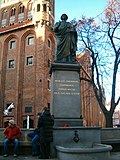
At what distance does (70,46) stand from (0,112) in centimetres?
2250

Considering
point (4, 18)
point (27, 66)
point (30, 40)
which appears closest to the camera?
point (27, 66)

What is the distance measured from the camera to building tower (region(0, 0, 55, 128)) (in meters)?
26.8

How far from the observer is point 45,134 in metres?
6.53

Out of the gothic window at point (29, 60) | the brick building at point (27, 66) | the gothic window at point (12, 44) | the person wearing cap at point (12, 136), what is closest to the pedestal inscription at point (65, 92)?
the person wearing cap at point (12, 136)

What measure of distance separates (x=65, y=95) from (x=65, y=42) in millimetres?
2737

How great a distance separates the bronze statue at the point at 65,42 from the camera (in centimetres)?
924

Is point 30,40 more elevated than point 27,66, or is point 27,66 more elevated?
point 30,40

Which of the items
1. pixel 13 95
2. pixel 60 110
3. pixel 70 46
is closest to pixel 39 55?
pixel 13 95

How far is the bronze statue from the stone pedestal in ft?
2.48

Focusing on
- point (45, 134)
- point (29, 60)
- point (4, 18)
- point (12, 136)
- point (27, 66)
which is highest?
point (4, 18)

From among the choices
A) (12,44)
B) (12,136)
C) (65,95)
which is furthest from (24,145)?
(12,44)

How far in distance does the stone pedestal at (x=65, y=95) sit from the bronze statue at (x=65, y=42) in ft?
2.48

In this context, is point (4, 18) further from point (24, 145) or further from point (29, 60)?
point (24, 145)

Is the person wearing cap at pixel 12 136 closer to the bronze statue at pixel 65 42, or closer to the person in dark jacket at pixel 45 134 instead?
the person in dark jacket at pixel 45 134
